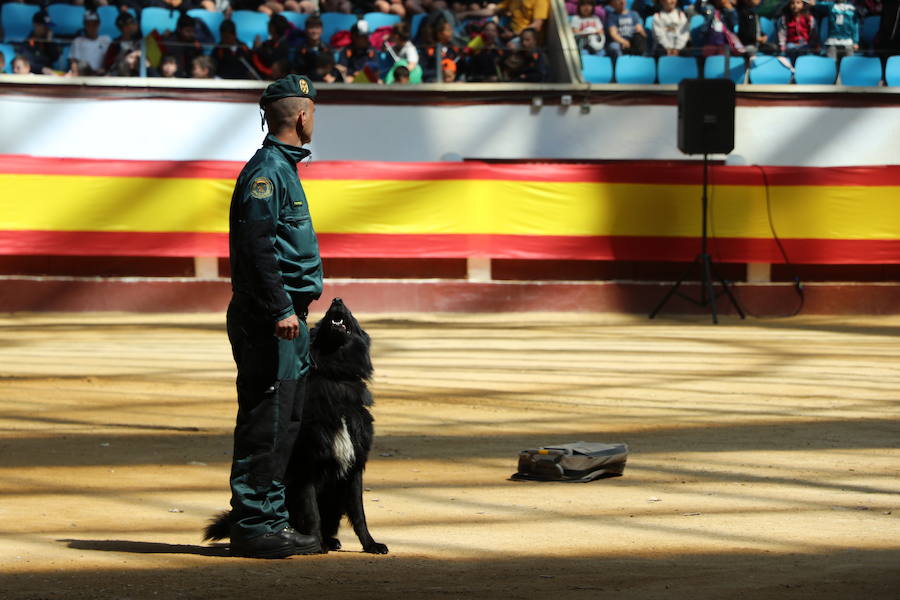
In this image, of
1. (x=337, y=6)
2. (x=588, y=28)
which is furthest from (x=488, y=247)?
(x=337, y=6)

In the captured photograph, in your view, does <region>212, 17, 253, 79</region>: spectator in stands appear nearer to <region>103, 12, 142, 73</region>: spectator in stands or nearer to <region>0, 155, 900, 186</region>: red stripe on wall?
<region>103, 12, 142, 73</region>: spectator in stands

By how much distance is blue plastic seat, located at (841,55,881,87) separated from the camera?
22141 mm

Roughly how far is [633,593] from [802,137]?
17603mm

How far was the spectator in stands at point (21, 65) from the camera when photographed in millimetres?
21047

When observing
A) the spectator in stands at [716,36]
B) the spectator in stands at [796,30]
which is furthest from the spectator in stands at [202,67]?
the spectator in stands at [796,30]

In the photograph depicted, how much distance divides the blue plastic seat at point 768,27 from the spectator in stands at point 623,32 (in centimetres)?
189

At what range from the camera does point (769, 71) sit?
870 inches

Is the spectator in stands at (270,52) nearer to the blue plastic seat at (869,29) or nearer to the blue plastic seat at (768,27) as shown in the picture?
the blue plastic seat at (768,27)

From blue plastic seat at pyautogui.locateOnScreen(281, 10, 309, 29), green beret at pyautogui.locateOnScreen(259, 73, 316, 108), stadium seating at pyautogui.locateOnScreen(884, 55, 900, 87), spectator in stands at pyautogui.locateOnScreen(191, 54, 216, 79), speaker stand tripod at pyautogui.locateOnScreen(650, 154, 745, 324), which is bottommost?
speaker stand tripod at pyautogui.locateOnScreen(650, 154, 745, 324)

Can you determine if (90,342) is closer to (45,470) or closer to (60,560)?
(45,470)

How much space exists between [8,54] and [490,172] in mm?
8089

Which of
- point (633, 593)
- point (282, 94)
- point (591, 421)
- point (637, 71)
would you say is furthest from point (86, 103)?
point (633, 593)

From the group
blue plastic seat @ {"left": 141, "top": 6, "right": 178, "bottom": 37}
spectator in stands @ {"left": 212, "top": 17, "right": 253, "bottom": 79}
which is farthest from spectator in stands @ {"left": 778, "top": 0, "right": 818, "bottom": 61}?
blue plastic seat @ {"left": 141, "top": 6, "right": 178, "bottom": 37}

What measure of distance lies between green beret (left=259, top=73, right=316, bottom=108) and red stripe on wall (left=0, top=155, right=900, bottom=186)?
12.5m
